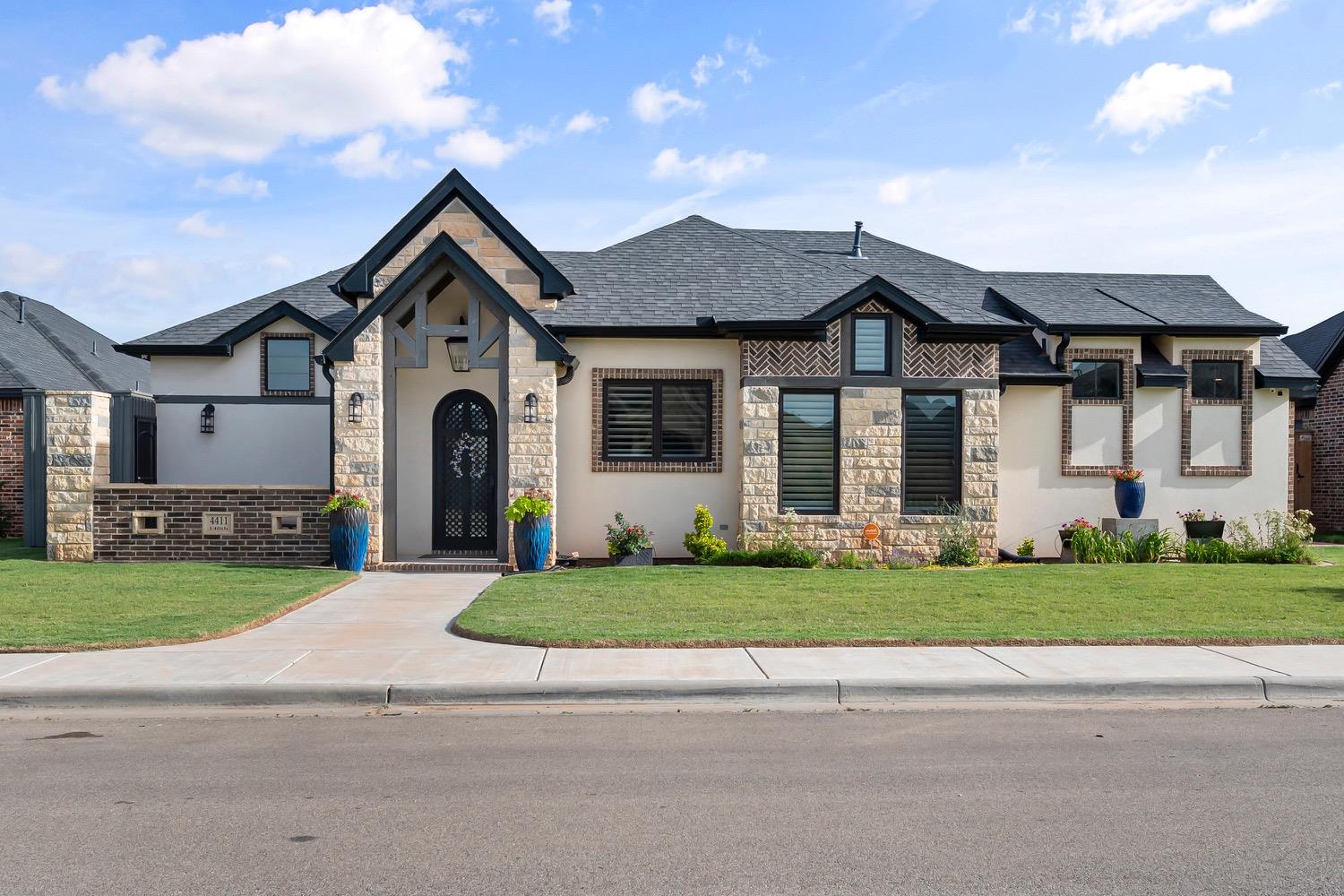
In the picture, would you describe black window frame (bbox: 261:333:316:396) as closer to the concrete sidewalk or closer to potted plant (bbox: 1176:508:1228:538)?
the concrete sidewalk

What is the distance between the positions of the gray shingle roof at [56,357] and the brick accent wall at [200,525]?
898 cm

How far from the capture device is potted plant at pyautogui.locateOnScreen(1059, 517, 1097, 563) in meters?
16.9

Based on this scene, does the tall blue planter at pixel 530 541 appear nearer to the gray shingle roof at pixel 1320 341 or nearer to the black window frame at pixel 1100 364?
the black window frame at pixel 1100 364

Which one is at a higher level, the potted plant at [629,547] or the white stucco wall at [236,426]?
the white stucco wall at [236,426]

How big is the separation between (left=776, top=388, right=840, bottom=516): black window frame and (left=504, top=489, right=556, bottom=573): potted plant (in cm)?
374

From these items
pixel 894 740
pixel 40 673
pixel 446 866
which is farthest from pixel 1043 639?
pixel 40 673

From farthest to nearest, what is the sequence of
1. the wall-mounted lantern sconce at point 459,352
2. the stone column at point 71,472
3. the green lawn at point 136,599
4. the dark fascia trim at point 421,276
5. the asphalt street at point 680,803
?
the wall-mounted lantern sconce at point 459,352 < the stone column at point 71,472 < the dark fascia trim at point 421,276 < the green lawn at point 136,599 < the asphalt street at point 680,803

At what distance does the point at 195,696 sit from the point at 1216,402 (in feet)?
57.1

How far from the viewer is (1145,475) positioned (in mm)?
18109

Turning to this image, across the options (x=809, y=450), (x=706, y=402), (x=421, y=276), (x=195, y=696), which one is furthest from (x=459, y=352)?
(x=195, y=696)

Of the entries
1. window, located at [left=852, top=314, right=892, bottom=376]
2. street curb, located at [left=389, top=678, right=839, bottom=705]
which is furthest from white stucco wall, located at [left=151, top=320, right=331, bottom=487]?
street curb, located at [left=389, top=678, right=839, bottom=705]

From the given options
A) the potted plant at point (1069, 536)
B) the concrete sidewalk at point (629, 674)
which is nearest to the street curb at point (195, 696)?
the concrete sidewalk at point (629, 674)

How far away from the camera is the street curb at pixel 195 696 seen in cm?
748

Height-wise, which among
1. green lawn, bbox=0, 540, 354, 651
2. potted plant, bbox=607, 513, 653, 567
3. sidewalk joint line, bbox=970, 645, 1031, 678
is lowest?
sidewalk joint line, bbox=970, 645, 1031, 678
